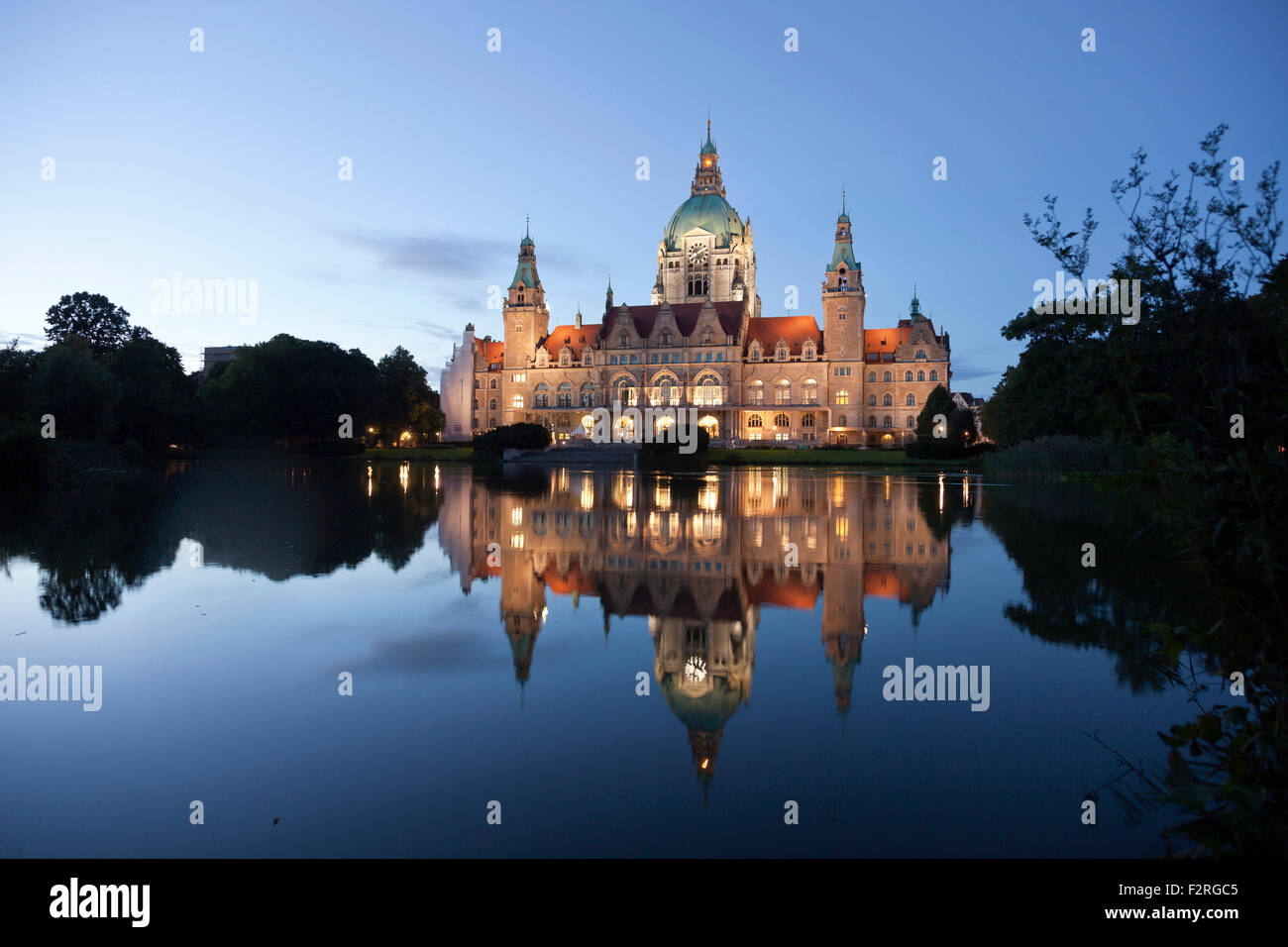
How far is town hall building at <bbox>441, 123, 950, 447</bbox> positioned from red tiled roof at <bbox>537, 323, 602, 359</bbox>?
0.18 m

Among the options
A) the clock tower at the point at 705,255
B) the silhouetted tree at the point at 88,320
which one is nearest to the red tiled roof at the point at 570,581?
the silhouetted tree at the point at 88,320

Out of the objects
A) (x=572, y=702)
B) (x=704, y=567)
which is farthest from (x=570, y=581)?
(x=572, y=702)

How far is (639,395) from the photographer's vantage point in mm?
91312

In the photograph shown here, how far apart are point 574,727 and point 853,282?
291ft

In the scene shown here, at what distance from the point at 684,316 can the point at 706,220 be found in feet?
64.8

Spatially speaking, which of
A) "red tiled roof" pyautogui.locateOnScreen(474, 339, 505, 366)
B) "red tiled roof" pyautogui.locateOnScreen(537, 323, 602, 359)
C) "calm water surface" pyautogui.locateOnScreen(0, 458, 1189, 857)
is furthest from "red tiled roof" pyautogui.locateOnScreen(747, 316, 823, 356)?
"calm water surface" pyautogui.locateOnScreen(0, 458, 1189, 857)

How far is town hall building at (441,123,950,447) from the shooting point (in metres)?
88.0

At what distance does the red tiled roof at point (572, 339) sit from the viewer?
97.6m

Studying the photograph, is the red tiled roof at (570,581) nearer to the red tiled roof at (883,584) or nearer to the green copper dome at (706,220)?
the red tiled roof at (883,584)

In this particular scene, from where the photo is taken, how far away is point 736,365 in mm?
88812

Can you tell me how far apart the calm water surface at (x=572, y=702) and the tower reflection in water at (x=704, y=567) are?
0.21 ft
